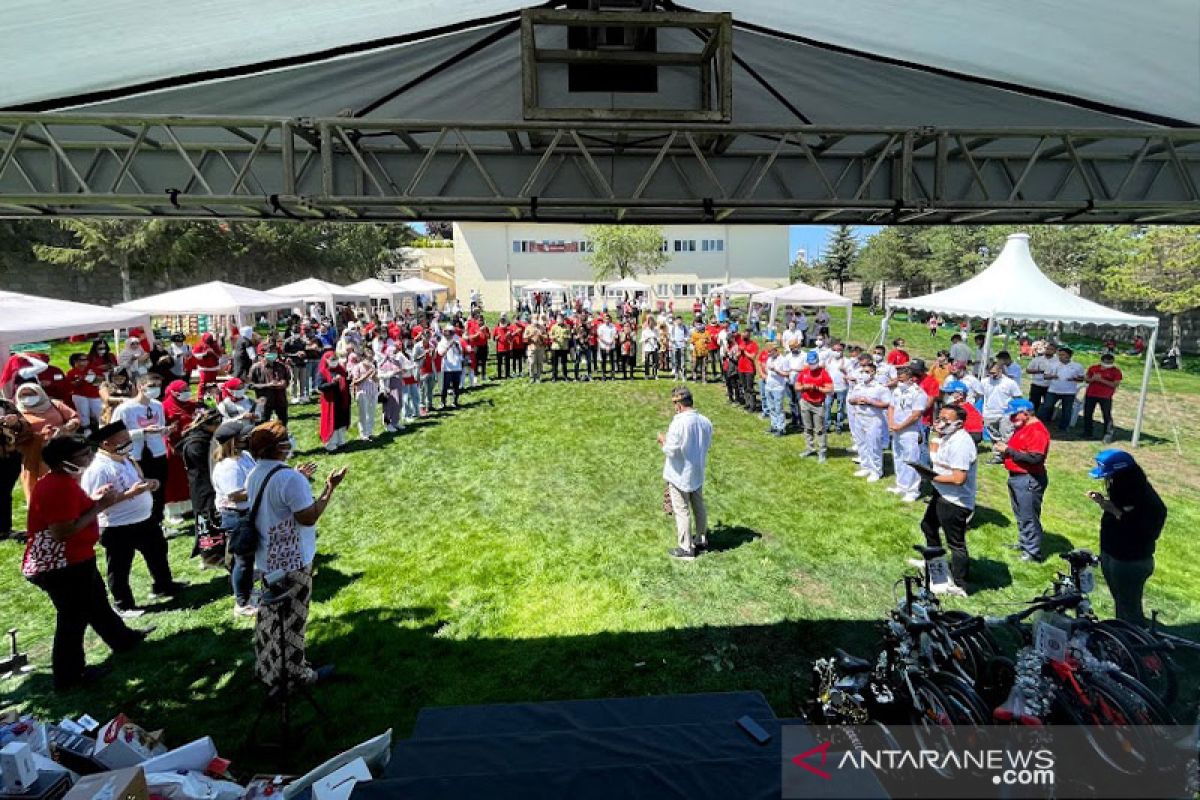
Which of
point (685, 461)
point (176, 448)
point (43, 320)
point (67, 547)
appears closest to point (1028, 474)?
point (685, 461)

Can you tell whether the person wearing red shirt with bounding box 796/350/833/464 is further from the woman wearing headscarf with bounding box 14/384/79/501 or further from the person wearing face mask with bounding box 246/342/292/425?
the woman wearing headscarf with bounding box 14/384/79/501

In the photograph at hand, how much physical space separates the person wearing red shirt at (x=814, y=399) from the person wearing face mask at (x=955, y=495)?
4169mm

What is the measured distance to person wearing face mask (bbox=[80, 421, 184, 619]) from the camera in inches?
209

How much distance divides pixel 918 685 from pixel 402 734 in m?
3.59

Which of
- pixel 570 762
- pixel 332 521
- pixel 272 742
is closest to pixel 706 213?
pixel 570 762

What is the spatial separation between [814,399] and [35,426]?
11124mm

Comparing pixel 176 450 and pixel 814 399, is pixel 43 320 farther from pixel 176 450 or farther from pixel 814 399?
pixel 814 399

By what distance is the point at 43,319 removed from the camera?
10.9 m

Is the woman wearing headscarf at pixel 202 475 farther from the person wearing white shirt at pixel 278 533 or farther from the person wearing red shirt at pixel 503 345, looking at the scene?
the person wearing red shirt at pixel 503 345

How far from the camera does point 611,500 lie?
9148mm

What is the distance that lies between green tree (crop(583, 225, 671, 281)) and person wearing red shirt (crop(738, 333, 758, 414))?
3006 cm

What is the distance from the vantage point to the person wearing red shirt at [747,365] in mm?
14672

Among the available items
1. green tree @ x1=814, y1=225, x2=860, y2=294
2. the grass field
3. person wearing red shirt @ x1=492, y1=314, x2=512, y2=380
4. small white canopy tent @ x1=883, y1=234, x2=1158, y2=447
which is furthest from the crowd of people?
green tree @ x1=814, y1=225, x2=860, y2=294

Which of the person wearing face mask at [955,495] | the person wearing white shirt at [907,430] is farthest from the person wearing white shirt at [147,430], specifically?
the person wearing white shirt at [907,430]
